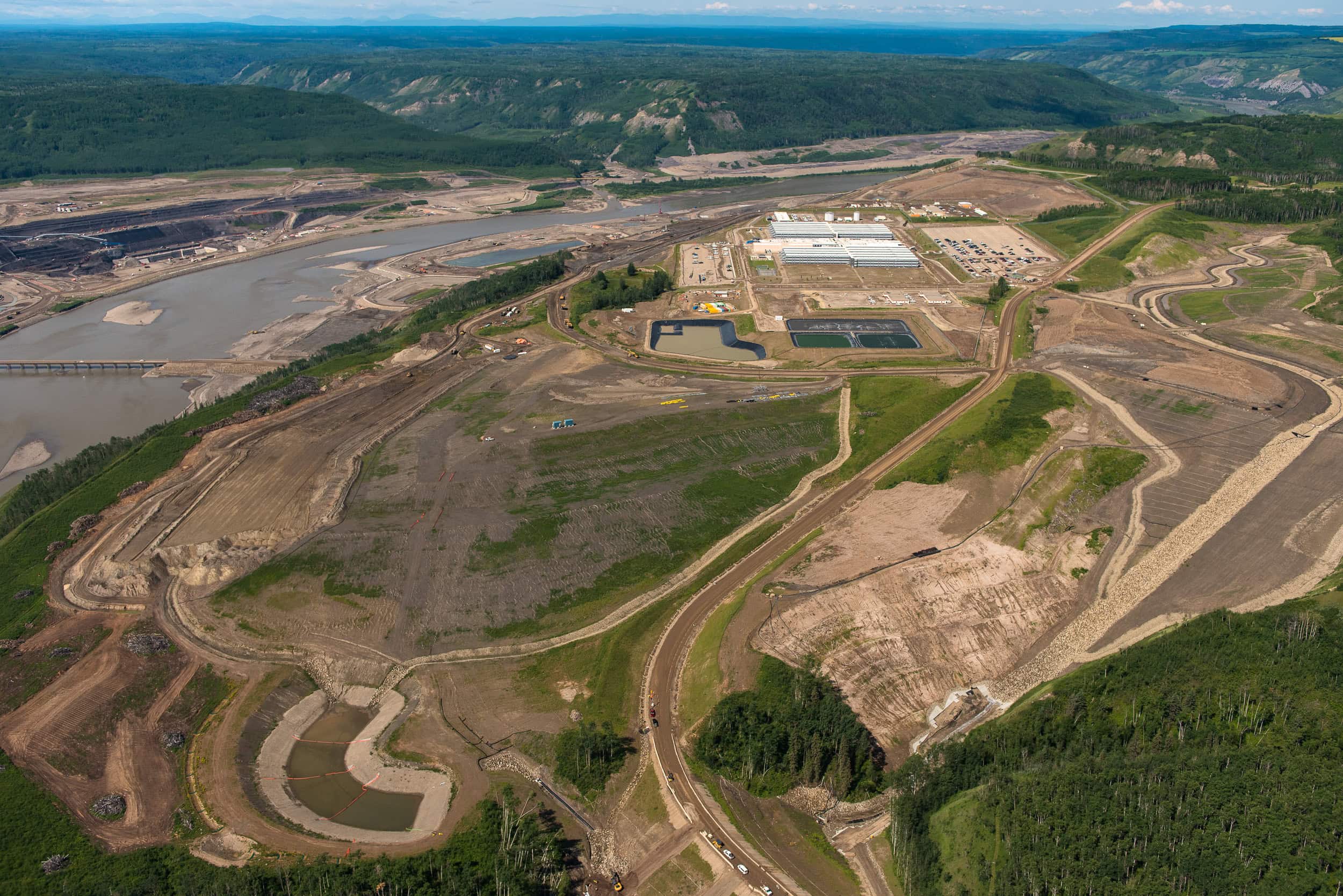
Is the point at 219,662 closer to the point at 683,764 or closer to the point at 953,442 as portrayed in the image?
the point at 683,764

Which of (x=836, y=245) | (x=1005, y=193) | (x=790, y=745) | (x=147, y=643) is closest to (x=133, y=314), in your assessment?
(x=147, y=643)

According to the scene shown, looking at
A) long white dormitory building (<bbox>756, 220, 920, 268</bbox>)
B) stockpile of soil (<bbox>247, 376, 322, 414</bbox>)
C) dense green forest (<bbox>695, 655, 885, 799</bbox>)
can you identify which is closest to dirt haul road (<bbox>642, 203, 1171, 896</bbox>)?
dense green forest (<bbox>695, 655, 885, 799</bbox>)

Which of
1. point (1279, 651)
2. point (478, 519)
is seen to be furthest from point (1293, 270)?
point (478, 519)

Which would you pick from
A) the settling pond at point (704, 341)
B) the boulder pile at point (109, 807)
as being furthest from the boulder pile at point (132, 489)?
the settling pond at point (704, 341)

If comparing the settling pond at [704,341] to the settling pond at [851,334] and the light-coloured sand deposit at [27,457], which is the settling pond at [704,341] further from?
the light-coloured sand deposit at [27,457]

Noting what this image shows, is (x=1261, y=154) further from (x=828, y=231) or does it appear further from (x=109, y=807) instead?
(x=109, y=807)
